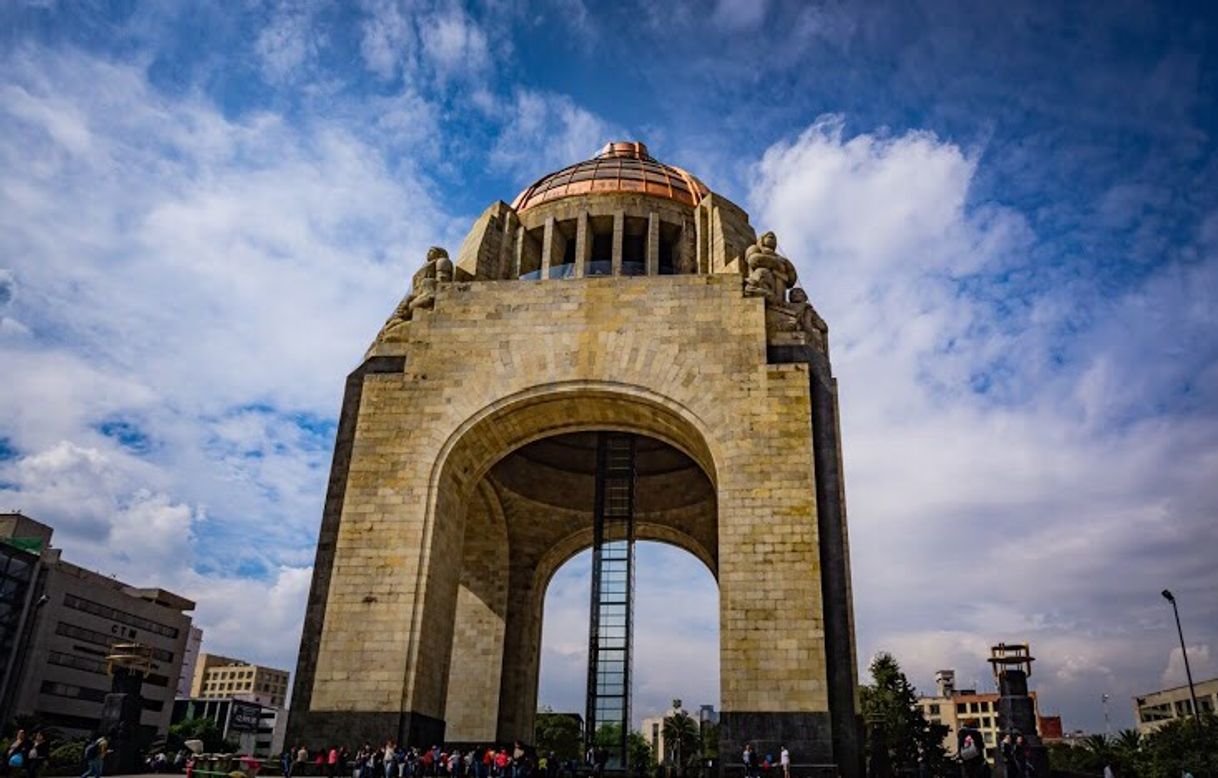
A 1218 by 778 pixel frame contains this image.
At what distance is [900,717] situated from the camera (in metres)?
34.3

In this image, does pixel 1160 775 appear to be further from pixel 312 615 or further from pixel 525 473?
pixel 312 615

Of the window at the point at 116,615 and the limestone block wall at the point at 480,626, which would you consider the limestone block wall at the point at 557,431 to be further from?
the window at the point at 116,615

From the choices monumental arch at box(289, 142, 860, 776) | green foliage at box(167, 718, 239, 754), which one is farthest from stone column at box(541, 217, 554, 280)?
green foliage at box(167, 718, 239, 754)

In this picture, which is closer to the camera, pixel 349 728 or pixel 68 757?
pixel 349 728

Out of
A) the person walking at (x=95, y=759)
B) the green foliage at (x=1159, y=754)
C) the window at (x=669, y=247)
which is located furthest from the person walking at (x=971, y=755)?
the green foliage at (x=1159, y=754)

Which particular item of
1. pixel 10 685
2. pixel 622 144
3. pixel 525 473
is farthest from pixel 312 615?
pixel 10 685

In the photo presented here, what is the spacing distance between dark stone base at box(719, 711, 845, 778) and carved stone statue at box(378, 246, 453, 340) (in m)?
11.0

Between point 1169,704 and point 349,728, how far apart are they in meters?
74.3

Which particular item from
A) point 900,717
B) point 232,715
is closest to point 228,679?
point 232,715

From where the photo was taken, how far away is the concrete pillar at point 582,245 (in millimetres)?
21844

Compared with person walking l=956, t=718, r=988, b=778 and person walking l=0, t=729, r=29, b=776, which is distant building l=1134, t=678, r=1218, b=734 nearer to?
person walking l=956, t=718, r=988, b=778

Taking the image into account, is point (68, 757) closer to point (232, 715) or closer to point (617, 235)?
point (617, 235)

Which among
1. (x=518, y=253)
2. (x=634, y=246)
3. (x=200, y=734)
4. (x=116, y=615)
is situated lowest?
(x=200, y=734)

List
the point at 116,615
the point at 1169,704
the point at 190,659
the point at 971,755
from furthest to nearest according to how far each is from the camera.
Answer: the point at 190,659
the point at 1169,704
the point at 116,615
the point at 971,755
